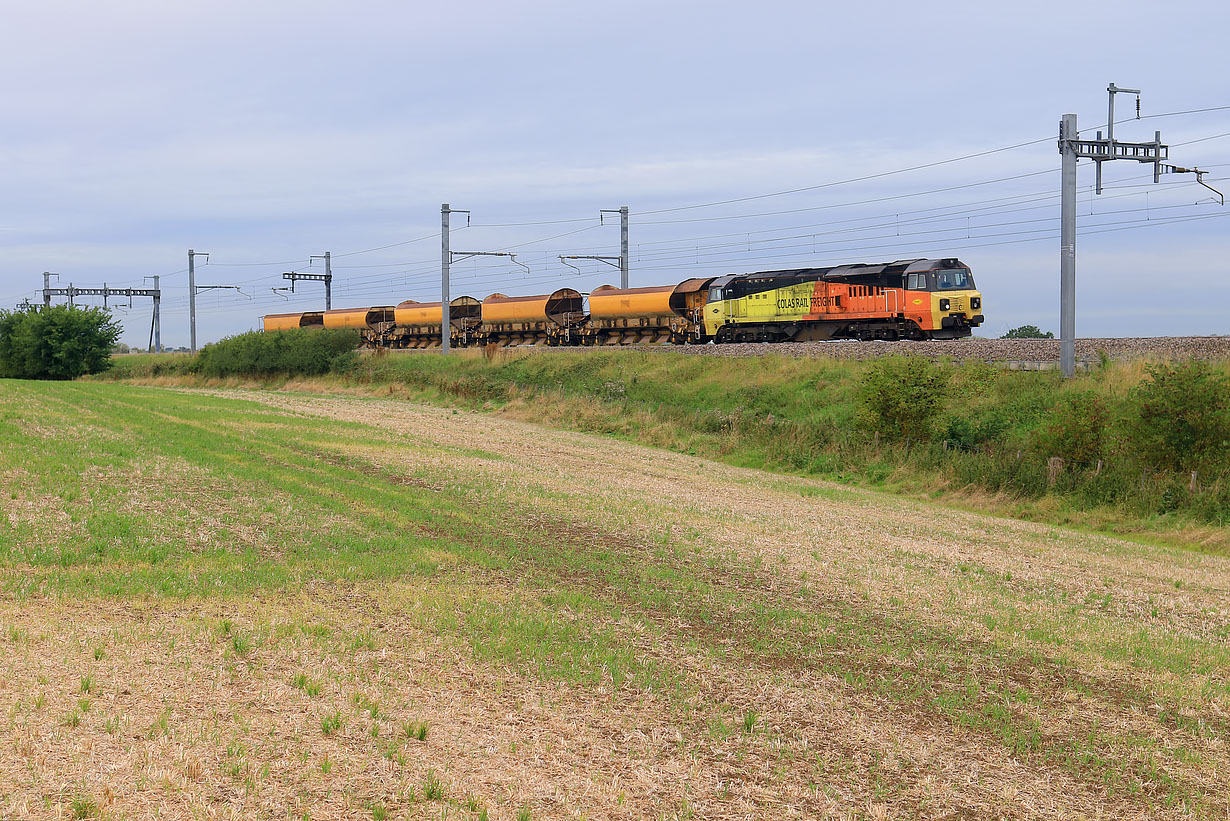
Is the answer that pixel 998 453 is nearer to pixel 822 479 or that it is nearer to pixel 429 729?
pixel 822 479

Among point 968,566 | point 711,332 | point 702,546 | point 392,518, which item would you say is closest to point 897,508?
point 968,566

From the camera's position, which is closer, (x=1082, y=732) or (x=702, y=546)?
(x=1082, y=732)

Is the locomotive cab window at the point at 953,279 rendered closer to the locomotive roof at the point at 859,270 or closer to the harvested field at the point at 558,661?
the locomotive roof at the point at 859,270

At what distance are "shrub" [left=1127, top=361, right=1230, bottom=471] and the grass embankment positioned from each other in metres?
0.16

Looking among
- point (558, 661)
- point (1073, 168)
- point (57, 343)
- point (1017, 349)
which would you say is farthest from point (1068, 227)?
point (57, 343)

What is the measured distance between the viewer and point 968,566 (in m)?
15.1

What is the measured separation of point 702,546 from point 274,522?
622 centimetres

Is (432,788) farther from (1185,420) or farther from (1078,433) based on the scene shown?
(1078,433)

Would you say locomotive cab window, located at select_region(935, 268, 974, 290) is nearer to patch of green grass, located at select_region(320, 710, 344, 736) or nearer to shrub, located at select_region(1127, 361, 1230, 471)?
shrub, located at select_region(1127, 361, 1230, 471)

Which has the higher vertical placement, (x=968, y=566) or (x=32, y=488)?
(x=32, y=488)

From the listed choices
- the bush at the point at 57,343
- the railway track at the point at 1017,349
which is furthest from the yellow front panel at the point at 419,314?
the railway track at the point at 1017,349

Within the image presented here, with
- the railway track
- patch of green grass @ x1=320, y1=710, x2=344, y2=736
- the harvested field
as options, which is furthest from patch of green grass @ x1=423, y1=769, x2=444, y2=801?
the railway track

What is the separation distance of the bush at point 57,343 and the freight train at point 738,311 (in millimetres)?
18985

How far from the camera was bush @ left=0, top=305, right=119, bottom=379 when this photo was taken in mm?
63156
